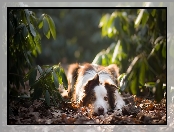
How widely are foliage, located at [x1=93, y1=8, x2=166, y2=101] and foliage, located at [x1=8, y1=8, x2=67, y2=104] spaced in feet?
3.01

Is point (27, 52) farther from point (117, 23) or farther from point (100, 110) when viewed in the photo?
point (117, 23)

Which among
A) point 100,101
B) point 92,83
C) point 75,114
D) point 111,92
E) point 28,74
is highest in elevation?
point 28,74

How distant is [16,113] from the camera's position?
4.74 metres

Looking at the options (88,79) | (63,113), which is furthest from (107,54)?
(63,113)

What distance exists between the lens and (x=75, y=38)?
331 inches

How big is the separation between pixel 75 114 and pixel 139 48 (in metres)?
1.89

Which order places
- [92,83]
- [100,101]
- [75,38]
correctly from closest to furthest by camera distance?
1. [100,101]
2. [92,83]
3. [75,38]

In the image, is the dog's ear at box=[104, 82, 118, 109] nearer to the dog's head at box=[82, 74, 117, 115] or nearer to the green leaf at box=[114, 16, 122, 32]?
the dog's head at box=[82, 74, 117, 115]

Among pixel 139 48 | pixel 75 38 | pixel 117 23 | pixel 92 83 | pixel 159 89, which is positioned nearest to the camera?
pixel 159 89

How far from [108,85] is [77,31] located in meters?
3.72

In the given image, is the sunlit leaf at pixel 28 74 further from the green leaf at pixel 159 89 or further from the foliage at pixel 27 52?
the green leaf at pixel 159 89

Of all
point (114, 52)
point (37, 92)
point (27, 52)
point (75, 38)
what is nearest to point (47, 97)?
point (37, 92)

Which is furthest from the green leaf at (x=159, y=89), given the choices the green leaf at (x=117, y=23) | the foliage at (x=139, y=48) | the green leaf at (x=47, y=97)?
the green leaf at (x=117, y=23)

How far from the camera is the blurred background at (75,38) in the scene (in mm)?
7938
